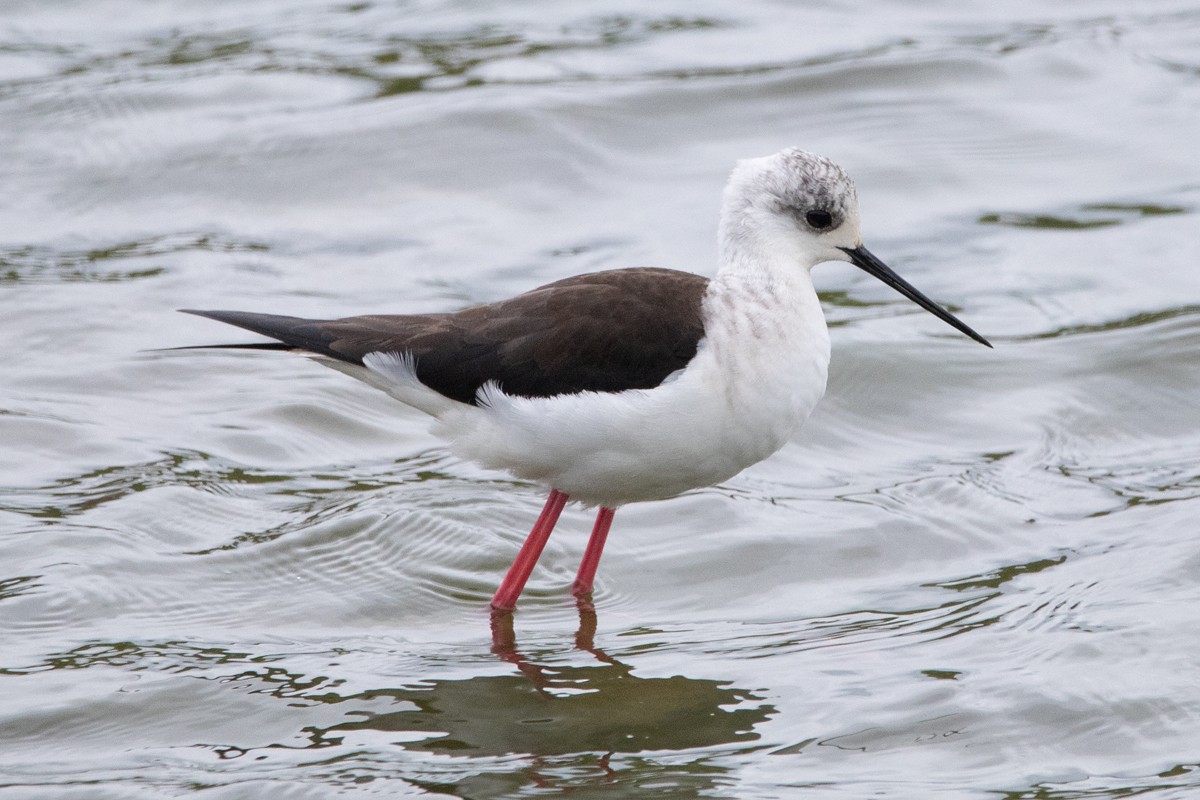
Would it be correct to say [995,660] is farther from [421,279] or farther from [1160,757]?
[421,279]

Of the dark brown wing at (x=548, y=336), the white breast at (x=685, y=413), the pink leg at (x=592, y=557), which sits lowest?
the pink leg at (x=592, y=557)

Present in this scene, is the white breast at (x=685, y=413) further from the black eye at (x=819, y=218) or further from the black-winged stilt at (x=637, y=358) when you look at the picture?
the black eye at (x=819, y=218)

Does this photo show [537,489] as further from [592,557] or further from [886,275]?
[886,275]

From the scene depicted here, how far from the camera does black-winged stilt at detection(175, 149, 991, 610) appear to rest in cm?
604

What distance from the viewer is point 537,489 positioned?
7.92 m

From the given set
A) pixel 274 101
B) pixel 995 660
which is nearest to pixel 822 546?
pixel 995 660

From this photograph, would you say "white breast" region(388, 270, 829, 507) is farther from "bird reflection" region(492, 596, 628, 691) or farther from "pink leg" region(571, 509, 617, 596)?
"bird reflection" region(492, 596, 628, 691)

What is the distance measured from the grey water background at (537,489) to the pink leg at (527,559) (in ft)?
0.50

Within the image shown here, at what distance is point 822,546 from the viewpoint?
729cm

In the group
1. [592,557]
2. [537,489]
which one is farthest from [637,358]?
[537,489]

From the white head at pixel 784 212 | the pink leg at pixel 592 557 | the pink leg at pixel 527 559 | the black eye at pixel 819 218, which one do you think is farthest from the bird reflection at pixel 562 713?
the black eye at pixel 819 218

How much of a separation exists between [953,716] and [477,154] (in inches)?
285

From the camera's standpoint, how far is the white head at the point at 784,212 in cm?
647

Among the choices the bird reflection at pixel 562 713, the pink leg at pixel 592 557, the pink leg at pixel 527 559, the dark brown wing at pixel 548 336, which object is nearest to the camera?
the bird reflection at pixel 562 713
